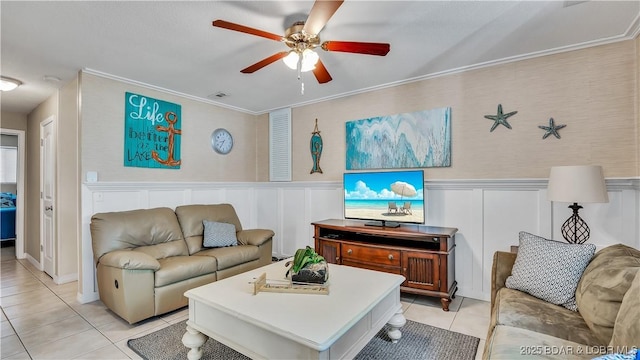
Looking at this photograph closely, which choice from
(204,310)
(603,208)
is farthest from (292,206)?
(603,208)

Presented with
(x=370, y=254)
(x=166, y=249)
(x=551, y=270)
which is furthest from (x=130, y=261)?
(x=551, y=270)

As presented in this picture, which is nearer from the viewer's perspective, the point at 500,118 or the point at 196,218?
the point at 500,118

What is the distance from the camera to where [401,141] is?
3.54 m

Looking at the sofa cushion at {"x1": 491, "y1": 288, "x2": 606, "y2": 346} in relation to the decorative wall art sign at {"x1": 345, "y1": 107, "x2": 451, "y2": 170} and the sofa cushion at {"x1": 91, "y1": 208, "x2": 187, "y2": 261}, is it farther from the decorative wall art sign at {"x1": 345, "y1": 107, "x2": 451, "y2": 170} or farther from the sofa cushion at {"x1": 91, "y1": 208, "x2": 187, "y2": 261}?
A: the sofa cushion at {"x1": 91, "y1": 208, "x2": 187, "y2": 261}

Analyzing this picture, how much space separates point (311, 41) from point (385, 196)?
1.89 meters

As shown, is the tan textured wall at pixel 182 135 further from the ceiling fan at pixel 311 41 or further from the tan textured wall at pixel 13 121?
the tan textured wall at pixel 13 121

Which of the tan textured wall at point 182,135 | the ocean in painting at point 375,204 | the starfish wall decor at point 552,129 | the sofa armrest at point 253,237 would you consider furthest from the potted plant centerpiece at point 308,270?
the tan textured wall at point 182,135

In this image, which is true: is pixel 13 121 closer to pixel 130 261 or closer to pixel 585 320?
pixel 130 261

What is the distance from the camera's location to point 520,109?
2879mm

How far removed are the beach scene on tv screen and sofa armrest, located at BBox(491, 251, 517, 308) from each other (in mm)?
975

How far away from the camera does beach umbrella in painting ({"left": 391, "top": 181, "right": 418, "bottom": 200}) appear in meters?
3.23

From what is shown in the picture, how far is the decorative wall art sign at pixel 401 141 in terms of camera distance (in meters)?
3.29

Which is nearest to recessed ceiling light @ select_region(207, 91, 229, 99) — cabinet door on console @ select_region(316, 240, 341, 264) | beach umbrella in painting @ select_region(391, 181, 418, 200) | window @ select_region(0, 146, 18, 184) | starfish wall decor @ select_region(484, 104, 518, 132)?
cabinet door on console @ select_region(316, 240, 341, 264)

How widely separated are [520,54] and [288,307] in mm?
2950
